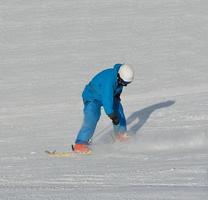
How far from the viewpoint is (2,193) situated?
687 centimetres

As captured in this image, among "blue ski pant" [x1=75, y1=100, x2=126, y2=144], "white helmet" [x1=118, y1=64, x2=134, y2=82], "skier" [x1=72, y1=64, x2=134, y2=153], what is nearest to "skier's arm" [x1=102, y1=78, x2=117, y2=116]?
"skier" [x1=72, y1=64, x2=134, y2=153]

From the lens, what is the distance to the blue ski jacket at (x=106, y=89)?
34.7 feet

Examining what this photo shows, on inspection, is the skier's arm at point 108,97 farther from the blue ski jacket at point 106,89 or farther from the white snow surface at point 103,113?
the white snow surface at point 103,113

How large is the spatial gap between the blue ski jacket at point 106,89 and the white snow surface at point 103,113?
0.64m

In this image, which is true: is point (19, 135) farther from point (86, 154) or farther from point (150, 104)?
point (150, 104)

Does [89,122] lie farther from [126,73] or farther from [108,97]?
[126,73]

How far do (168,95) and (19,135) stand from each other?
3908 mm

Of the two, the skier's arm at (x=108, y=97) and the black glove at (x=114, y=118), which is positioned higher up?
the skier's arm at (x=108, y=97)

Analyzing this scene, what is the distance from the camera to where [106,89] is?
10641 millimetres

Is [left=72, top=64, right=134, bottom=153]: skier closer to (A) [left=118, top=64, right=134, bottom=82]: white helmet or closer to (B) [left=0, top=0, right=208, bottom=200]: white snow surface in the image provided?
(A) [left=118, top=64, right=134, bottom=82]: white helmet

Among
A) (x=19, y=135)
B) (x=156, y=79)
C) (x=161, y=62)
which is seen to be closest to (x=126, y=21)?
(x=161, y=62)

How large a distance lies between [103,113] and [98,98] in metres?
2.80

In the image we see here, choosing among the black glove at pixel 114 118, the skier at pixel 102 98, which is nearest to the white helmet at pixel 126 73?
the skier at pixel 102 98

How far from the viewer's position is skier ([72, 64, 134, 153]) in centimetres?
1063
